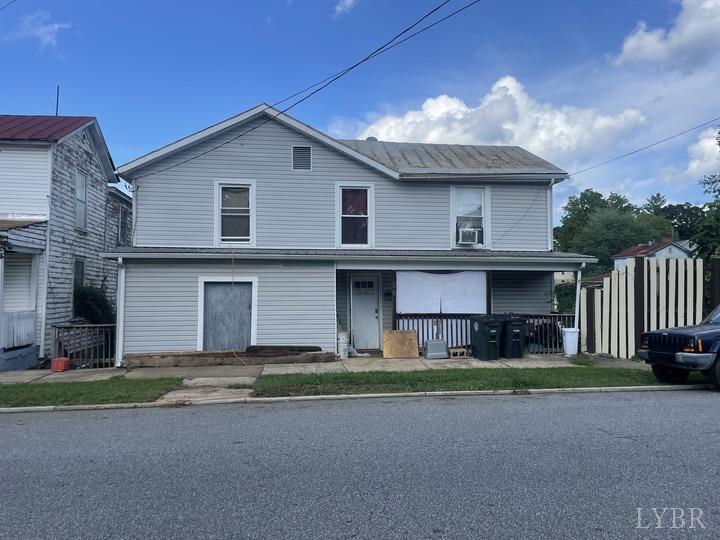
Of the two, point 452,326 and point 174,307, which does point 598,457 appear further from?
point 174,307

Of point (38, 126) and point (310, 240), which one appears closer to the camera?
point (310, 240)

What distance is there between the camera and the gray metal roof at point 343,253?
1300cm

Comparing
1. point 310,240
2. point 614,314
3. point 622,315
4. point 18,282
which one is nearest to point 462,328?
point 614,314

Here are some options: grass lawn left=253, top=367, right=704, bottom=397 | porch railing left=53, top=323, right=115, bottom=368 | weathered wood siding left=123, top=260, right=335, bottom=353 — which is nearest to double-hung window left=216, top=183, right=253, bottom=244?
weathered wood siding left=123, top=260, right=335, bottom=353

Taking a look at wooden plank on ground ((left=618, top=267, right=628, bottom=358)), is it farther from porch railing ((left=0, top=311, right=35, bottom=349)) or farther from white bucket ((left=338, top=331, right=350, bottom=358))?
porch railing ((left=0, top=311, right=35, bottom=349))

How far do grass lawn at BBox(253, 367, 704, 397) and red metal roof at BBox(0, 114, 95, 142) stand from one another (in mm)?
10458

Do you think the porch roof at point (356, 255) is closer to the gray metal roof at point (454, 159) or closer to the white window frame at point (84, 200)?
the gray metal roof at point (454, 159)

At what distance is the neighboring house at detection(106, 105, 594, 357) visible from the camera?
13297 millimetres

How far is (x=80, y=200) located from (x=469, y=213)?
12657 mm

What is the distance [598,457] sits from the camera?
208 inches

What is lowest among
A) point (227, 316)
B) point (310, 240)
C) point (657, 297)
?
point (227, 316)

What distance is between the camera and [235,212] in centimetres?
1424

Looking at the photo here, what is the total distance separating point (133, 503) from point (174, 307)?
953 cm

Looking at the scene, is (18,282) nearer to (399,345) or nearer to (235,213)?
(235,213)
